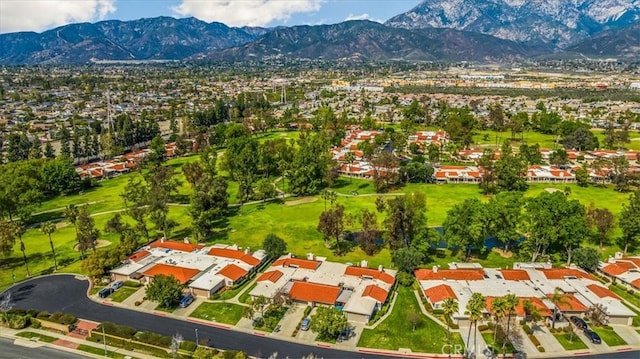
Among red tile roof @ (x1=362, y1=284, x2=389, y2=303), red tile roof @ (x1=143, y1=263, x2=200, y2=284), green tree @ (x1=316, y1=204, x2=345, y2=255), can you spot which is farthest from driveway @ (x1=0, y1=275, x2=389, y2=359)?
green tree @ (x1=316, y1=204, x2=345, y2=255)

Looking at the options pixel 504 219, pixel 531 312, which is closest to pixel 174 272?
pixel 531 312

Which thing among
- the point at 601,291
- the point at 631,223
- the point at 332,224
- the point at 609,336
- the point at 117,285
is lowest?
the point at 609,336

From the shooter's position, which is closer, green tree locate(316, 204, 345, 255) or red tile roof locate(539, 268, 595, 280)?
red tile roof locate(539, 268, 595, 280)

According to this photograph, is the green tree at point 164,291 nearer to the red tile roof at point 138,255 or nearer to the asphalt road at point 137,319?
the asphalt road at point 137,319

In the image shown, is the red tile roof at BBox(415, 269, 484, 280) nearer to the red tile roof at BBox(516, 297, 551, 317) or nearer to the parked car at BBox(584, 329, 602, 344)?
the red tile roof at BBox(516, 297, 551, 317)

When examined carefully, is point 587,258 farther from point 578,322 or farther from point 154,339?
point 154,339

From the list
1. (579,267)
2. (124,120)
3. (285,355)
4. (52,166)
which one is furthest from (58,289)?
(124,120)
